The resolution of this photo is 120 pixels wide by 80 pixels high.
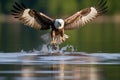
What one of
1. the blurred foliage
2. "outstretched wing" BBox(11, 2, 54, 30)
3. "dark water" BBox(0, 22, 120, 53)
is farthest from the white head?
the blurred foliage

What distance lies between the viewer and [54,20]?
22.7 m

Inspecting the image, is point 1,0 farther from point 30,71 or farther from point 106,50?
point 30,71

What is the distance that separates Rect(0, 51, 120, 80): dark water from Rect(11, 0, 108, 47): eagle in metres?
0.58

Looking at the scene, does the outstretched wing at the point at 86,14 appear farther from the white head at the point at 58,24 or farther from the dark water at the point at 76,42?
the dark water at the point at 76,42

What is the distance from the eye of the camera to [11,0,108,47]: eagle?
22.6 m

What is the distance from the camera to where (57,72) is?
674 inches

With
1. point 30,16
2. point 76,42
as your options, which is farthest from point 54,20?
point 76,42

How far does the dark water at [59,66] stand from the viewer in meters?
16.2

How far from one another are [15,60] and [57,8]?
165 ft

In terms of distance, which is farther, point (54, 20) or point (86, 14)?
point (86, 14)

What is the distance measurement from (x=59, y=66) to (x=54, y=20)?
430 cm

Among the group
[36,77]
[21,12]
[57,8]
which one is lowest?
[36,77]

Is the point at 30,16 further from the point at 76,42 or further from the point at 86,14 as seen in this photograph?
the point at 76,42

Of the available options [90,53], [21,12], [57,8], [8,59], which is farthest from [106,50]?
[57,8]
